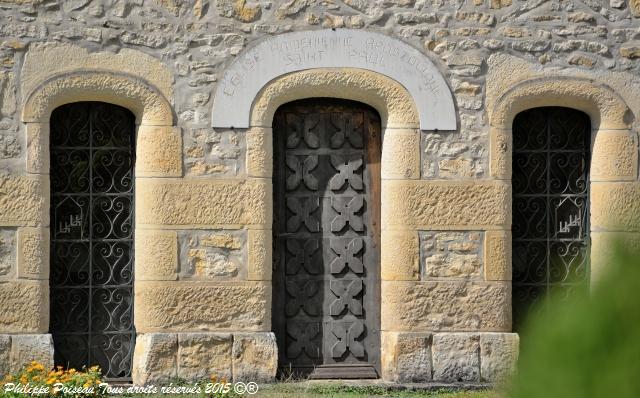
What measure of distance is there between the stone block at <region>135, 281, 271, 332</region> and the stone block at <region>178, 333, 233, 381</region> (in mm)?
74

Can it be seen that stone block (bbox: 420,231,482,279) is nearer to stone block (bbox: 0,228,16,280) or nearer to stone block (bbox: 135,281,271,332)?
stone block (bbox: 135,281,271,332)

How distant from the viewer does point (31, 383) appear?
689 cm

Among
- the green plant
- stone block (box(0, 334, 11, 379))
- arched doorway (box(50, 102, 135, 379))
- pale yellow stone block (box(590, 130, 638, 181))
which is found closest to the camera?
the green plant

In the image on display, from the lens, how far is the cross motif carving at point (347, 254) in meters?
8.41

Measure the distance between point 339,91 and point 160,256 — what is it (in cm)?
185

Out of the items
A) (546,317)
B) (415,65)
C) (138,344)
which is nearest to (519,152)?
(415,65)

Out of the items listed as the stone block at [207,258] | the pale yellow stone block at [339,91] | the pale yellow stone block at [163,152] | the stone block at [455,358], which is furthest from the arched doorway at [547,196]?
the pale yellow stone block at [163,152]

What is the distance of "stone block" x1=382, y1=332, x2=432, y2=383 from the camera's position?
26.4ft

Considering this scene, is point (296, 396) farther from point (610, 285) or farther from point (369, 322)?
point (610, 285)

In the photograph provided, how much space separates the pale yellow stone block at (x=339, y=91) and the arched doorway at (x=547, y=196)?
1.04m

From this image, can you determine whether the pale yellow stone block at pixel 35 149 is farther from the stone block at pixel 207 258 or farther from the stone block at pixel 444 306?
the stone block at pixel 444 306

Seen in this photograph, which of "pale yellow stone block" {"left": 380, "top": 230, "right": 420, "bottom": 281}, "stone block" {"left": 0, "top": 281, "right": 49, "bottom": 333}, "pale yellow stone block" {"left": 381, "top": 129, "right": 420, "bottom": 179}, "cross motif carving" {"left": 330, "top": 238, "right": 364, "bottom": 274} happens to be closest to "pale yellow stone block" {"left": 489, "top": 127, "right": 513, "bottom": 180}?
"pale yellow stone block" {"left": 381, "top": 129, "right": 420, "bottom": 179}

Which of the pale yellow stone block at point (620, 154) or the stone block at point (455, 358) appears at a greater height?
the pale yellow stone block at point (620, 154)

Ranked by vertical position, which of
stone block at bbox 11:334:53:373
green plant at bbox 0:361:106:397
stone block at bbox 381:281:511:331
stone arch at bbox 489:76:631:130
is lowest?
green plant at bbox 0:361:106:397
